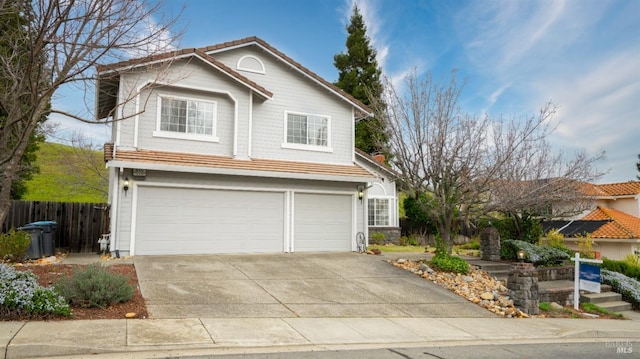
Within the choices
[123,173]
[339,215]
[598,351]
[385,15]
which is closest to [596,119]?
[385,15]

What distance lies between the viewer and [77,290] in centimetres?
761

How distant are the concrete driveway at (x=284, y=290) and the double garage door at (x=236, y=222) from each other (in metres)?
0.75

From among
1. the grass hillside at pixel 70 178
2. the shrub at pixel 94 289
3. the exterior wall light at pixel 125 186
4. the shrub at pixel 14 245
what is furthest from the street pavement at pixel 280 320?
the grass hillside at pixel 70 178

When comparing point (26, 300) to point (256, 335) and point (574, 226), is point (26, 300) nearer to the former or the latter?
point (256, 335)

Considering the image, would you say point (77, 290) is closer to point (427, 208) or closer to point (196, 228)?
point (196, 228)

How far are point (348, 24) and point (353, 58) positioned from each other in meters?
3.50

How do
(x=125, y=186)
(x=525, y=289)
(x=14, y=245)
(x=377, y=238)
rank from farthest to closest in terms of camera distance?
(x=377, y=238)
(x=125, y=186)
(x=14, y=245)
(x=525, y=289)

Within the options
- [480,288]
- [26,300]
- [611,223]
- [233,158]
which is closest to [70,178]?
[233,158]

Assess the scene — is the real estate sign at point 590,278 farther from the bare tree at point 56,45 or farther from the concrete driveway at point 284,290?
the bare tree at point 56,45

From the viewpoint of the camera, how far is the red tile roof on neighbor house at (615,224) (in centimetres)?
2272

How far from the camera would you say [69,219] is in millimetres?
14906

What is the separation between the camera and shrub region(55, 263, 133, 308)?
7.52m

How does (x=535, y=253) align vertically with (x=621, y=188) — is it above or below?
below

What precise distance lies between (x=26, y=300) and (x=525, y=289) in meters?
10.4
